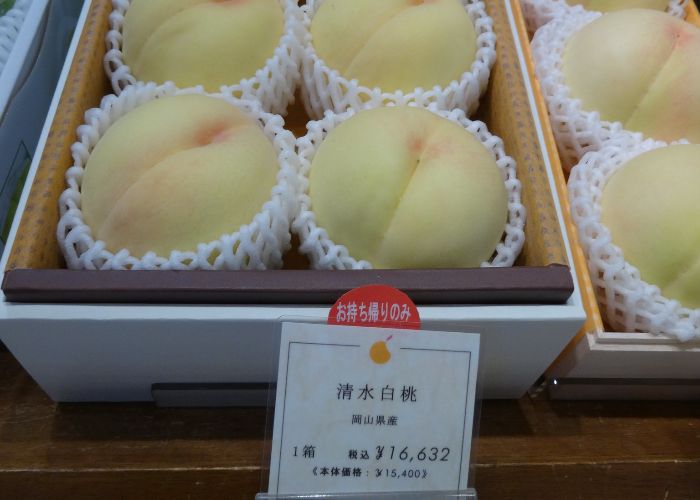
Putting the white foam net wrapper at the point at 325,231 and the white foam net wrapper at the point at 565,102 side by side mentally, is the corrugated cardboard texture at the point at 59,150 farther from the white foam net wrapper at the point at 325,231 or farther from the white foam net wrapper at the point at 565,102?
the white foam net wrapper at the point at 565,102

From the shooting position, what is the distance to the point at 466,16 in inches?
41.8

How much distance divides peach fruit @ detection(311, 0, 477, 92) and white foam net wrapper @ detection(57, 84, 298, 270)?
18 cm

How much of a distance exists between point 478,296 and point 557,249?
0.14m

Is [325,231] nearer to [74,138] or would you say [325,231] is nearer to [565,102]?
[74,138]

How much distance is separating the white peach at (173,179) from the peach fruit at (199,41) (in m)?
0.15

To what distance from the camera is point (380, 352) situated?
0.61 m

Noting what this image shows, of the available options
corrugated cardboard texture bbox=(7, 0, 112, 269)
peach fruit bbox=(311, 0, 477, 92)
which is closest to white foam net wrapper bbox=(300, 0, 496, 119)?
peach fruit bbox=(311, 0, 477, 92)

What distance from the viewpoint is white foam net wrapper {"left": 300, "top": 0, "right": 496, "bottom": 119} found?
1.00m

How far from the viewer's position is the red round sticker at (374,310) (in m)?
0.61

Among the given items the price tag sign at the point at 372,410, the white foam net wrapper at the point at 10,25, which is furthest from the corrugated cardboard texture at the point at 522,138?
the white foam net wrapper at the point at 10,25

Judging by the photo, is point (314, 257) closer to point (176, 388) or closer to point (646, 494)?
point (176, 388)

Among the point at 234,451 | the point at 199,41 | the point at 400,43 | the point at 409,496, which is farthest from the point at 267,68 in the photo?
the point at 409,496

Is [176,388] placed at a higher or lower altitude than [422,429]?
lower

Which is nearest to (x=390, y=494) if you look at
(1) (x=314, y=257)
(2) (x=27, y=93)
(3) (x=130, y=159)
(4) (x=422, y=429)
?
(4) (x=422, y=429)
